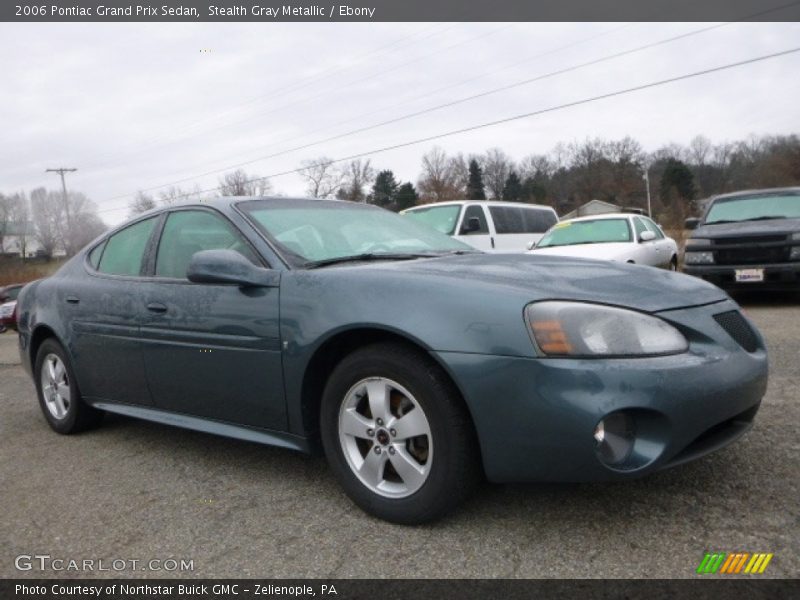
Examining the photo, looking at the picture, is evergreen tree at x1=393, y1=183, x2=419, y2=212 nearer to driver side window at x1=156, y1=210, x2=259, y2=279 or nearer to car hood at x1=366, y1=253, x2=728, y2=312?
driver side window at x1=156, y1=210, x2=259, y2=279

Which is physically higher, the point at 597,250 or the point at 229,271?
the point at 229,271

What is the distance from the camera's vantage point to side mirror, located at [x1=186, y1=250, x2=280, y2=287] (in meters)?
2.84

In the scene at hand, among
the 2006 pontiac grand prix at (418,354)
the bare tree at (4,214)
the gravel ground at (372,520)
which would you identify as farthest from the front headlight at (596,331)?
the bare tree at (4,214)

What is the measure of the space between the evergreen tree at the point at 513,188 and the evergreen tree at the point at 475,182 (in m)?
2.54

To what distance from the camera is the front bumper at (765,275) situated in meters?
7.70

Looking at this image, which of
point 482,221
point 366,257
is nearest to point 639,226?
point 482,221

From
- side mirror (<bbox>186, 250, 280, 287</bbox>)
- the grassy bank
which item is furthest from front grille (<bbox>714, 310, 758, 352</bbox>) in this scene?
the grassy bank

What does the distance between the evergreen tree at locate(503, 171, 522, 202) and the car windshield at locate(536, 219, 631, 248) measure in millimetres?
61597

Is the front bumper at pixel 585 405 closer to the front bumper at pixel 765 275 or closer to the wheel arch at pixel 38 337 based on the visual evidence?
the wheel arch at pixel 38 337

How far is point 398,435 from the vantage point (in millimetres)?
2428

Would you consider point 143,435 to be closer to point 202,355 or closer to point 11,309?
point 202,355

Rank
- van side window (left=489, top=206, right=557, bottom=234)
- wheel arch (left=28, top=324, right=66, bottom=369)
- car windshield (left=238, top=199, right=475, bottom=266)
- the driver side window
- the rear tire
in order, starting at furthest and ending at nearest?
1. van side window (left=489, top=206, right=557, bottom=234)
2. wheel arch (left=28, top=324, right=66, bottom=369)
3. the rear tire
4. the driver side window
5. car windshield (left=238, top=199, right=475, bottom=266)

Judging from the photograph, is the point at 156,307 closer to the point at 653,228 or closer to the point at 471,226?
the point at 471,226

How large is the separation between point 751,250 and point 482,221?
447 centimetres
